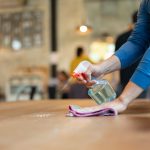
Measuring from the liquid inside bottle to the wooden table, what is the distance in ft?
0.49

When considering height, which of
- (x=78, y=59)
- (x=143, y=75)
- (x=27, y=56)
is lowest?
(x=27, y=56)

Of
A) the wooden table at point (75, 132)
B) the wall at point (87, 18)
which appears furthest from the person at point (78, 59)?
the wooden table at point (75, 132)

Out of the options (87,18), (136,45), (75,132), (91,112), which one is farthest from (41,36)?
(75,132)

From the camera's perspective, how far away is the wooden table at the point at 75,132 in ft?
2.45

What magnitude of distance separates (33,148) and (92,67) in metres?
0.68

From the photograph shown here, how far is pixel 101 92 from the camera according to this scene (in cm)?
133

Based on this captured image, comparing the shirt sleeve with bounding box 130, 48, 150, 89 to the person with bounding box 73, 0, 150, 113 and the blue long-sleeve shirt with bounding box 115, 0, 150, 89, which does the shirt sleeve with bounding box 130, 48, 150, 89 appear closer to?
the person with bounding box 73, 0, 150, 113

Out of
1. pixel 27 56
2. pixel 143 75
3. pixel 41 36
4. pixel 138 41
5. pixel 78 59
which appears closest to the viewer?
pixel 143 75

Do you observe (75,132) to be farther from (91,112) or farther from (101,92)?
(101,92)

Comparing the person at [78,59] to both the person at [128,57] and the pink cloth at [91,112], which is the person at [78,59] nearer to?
the person at [128,57]

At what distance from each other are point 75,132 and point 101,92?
0.45 metres

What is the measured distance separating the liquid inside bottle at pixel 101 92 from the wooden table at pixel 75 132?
150 millimetres

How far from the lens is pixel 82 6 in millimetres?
10430

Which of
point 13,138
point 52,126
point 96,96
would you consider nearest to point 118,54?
point 96,96
